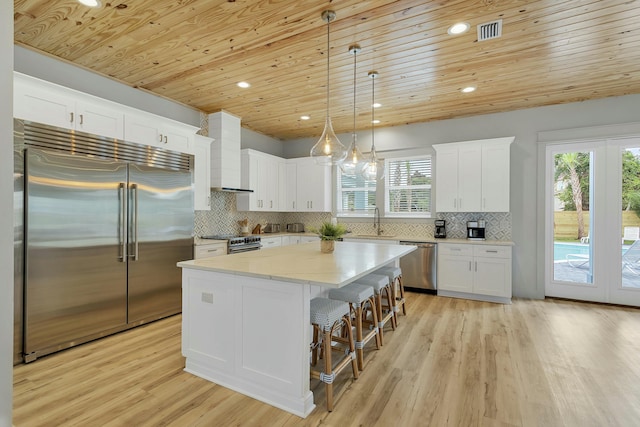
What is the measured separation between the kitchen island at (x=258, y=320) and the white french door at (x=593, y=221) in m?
3.68

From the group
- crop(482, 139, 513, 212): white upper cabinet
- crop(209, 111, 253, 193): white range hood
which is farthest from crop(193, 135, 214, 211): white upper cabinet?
crop(482, 139, 513, 212): white upper cabinet

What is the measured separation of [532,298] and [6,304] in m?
5.73

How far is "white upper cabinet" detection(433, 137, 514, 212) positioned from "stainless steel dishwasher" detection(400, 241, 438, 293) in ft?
2.32

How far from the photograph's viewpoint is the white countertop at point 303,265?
2.02 metres

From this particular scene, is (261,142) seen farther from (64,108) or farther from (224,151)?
(64,108)

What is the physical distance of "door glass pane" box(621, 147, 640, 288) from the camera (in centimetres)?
429

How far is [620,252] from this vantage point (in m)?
4.38

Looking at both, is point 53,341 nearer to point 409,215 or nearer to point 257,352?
point 257,352

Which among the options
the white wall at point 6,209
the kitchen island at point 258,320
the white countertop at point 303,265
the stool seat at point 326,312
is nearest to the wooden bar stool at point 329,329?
the stool seat at point 326,312

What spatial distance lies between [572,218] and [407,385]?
13.0ft

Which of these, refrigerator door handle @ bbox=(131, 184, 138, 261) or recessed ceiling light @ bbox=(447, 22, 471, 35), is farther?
refrigerator door handle @ bbox=(131, 184, 138, 261)

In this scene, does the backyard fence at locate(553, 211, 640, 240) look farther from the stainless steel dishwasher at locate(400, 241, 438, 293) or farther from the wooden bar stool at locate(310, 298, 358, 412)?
the wooden bar stool at locate(310, 298, 358, 412)

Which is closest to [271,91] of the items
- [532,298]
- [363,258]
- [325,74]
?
[325,74]

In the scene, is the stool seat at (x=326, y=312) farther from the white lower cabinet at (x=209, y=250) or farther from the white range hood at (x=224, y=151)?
the white range hood at (x=224, y=151)
